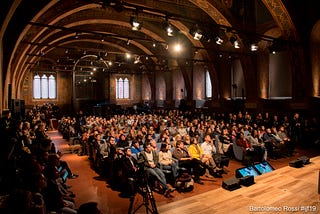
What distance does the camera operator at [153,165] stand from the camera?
6094mm

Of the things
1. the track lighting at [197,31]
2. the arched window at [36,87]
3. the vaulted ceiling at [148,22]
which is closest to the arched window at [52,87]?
the arched window at [36,87]

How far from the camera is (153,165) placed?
637 cm

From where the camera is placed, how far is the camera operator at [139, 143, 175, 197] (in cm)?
609

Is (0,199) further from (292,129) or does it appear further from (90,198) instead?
(292,129)

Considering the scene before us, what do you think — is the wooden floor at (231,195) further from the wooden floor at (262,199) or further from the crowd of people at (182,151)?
the crowd of people at (182,151)

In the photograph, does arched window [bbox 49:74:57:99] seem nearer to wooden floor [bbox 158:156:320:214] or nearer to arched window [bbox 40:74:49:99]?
arched window [bbox 40:74:49:99]

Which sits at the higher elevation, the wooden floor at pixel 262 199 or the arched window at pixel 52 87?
the arched window at pixel 52 87

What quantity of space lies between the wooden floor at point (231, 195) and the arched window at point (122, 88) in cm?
2363

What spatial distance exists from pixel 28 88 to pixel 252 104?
76.3 ft

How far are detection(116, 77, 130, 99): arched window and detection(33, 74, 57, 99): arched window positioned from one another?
737 centimetres

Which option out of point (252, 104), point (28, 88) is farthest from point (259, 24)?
point (28, 88)

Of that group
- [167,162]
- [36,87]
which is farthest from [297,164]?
[36,87]

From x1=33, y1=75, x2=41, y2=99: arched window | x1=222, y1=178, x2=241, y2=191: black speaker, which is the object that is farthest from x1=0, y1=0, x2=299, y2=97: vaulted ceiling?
x1=33, y1=75, x2=41, y2=99: arched window

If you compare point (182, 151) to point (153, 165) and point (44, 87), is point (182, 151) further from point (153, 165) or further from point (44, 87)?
point (44, 87)
